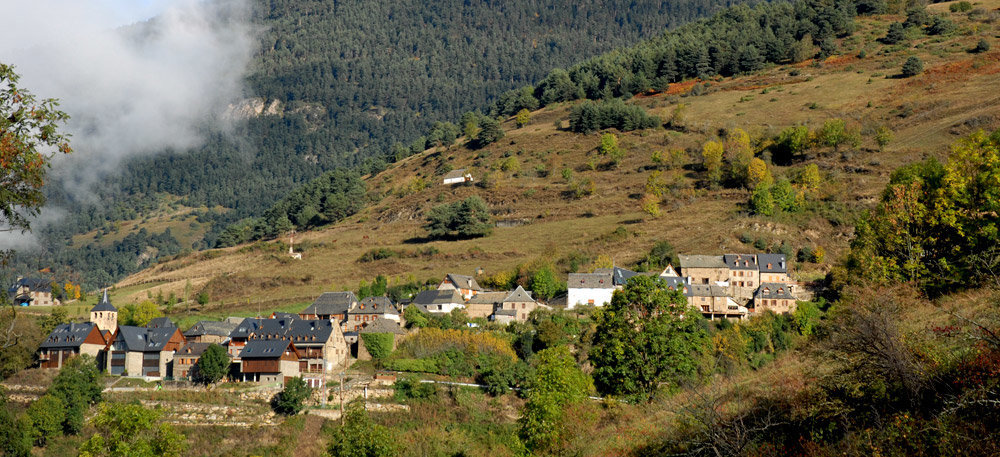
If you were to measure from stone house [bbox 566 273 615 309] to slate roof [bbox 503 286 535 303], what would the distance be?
349 cm

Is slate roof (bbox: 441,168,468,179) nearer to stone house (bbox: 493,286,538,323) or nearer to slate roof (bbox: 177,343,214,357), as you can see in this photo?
stone house (bbox: 493,286,538,323)

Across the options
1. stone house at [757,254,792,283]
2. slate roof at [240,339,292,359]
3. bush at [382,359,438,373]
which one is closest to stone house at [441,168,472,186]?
stone house at [757,254,792,283]

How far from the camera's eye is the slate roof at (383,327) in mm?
66375

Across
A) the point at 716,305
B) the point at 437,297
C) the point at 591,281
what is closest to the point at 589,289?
the point at 591,281

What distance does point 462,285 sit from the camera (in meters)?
79.9

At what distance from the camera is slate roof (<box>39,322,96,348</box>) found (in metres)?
68.6

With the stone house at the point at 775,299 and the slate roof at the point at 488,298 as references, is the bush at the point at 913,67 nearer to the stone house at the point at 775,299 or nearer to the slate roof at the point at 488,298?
the stone house at the point at 775,299

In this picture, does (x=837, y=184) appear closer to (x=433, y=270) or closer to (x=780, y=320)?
(x=780, y=320)

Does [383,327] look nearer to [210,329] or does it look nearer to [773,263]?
[210,329]

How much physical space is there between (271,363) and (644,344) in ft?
115

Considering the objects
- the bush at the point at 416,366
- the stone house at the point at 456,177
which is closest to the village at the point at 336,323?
the bush at the point at 416,366

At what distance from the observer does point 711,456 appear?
1856cm

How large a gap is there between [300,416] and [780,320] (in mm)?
36305

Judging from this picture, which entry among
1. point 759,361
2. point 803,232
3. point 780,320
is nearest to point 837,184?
point 803,232
